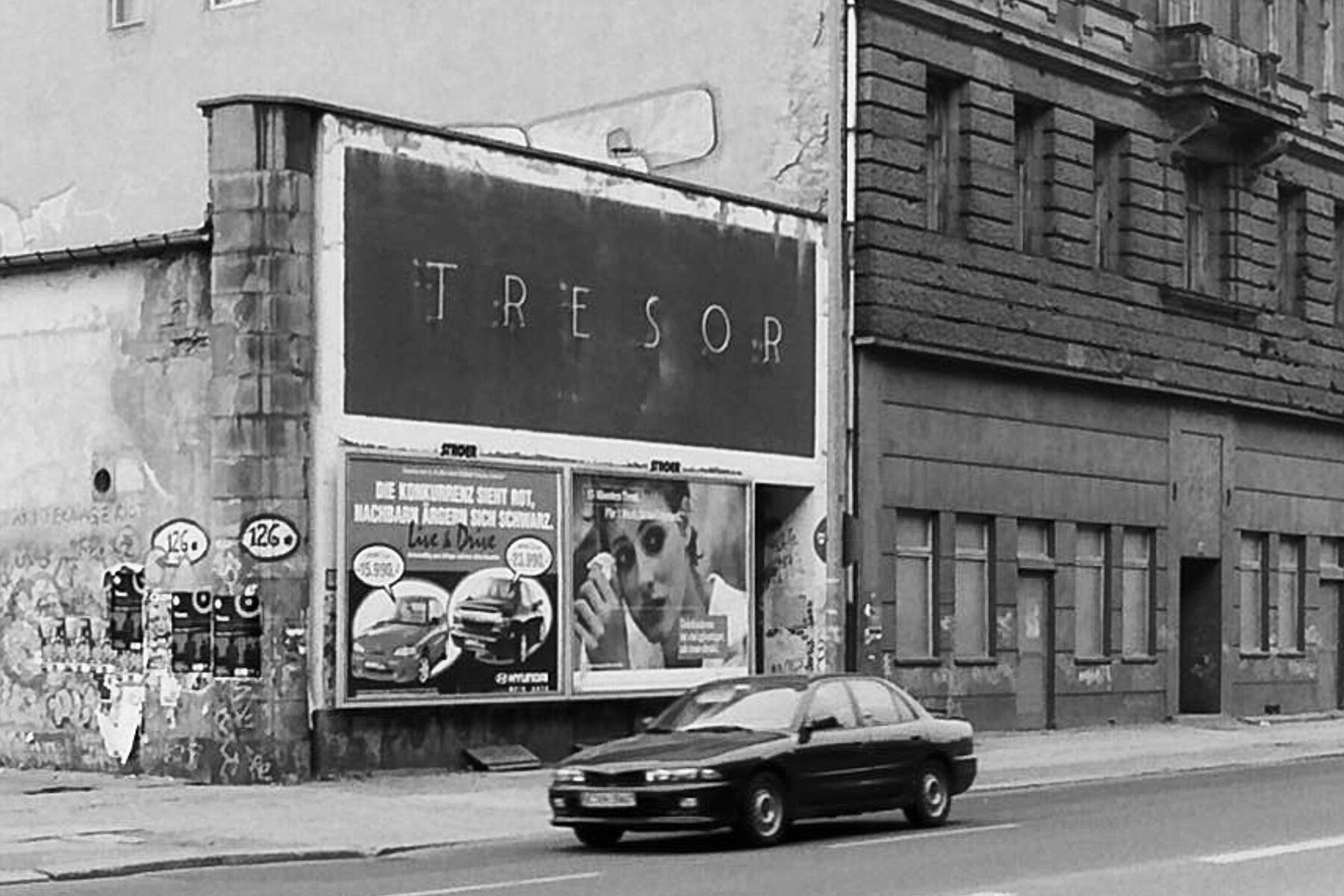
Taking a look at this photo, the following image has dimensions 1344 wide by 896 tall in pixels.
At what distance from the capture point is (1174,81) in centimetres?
3841

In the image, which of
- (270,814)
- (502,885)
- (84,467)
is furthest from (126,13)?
(502,885)

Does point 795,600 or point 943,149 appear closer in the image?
point 795,600

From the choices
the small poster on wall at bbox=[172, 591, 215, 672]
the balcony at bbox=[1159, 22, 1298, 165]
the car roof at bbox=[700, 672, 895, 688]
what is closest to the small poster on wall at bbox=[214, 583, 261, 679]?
the small poster on wall at bbox=[172, 591, 215, 672]

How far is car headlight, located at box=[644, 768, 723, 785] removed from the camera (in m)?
18.6

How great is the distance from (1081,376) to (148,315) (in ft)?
50.6

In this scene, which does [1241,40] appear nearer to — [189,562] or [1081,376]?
[1081,376]

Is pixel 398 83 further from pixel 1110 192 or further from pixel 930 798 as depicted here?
pixel 930 798

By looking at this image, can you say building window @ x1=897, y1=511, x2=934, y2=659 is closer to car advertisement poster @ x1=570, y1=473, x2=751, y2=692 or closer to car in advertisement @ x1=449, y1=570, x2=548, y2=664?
car advertisement poster @ x1=570, y1=473, x2=751, y2=692

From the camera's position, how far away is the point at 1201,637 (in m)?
40.6

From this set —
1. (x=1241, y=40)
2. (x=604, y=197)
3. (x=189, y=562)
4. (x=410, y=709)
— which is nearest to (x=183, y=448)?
(x=189, y=562)

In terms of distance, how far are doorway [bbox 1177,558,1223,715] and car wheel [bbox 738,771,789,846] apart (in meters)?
22.0

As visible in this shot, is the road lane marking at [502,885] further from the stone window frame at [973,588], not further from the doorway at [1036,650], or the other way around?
the doorway at [1036,650]

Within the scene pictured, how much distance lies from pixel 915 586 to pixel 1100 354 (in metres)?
5.50

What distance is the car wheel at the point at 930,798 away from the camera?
20938 mm
